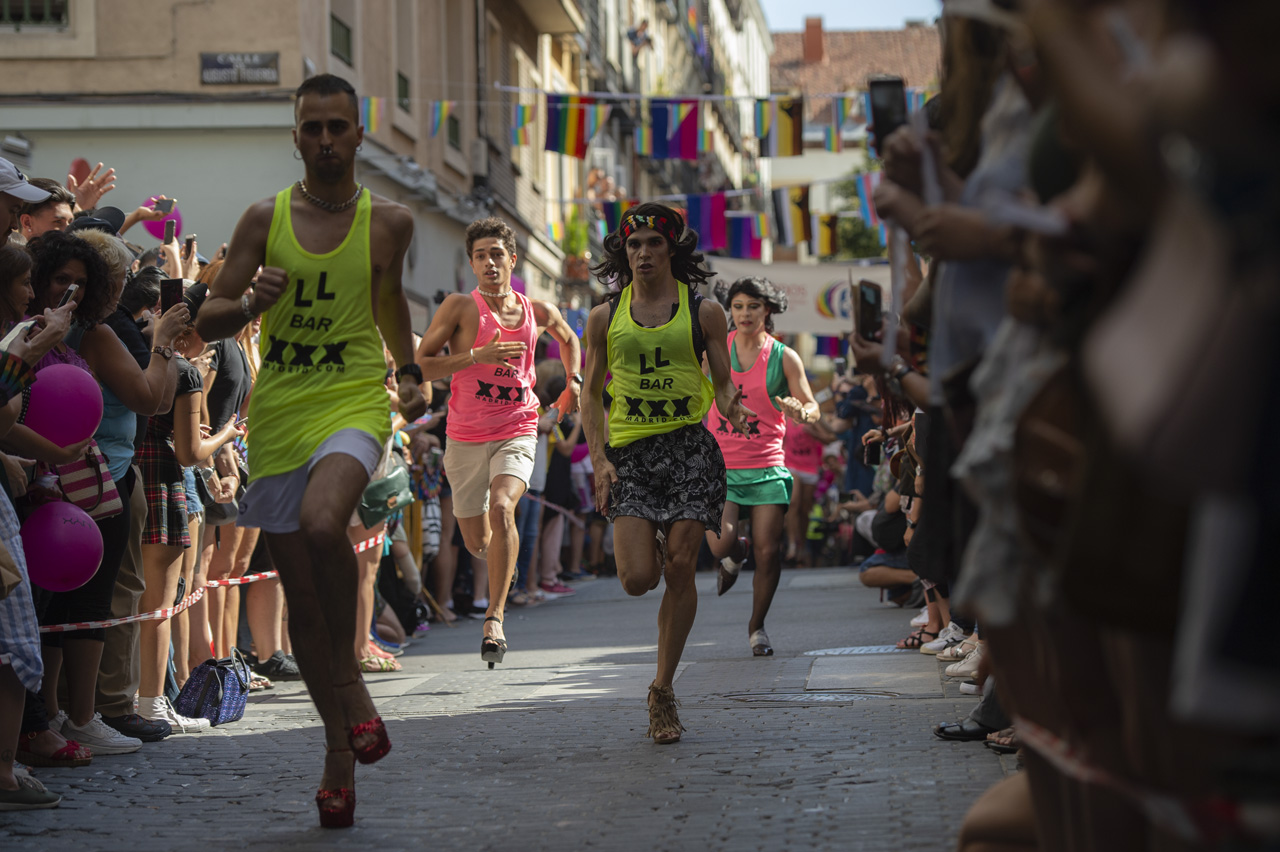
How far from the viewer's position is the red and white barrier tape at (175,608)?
6.76 metres

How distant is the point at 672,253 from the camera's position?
25.1ft

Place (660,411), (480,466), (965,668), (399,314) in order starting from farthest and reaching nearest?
(480,466) → (965,668) → (660,411) → (399,314)

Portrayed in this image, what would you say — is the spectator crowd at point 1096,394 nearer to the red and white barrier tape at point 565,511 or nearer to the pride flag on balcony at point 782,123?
the red and white barrier tape at point 565,511

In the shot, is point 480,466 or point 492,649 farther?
point 480,466

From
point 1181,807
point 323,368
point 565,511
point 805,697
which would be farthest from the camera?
point 565,511

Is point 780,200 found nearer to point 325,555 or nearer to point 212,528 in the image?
point 212,528

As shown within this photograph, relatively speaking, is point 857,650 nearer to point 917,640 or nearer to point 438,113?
point 917,640

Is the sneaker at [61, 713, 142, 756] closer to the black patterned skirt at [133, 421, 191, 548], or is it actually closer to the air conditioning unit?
the black patterned skirt at [133, 421, 191, 548]

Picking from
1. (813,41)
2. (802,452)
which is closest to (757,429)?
(802,452)

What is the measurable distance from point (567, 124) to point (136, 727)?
16.1 metres

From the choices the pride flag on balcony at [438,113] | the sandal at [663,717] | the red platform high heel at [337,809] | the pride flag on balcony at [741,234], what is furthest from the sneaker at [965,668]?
the pride flag on balcony at [741,234]

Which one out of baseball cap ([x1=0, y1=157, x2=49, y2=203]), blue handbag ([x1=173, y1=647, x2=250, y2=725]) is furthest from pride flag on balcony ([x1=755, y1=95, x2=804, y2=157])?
baseball cap ([x1=0, y1=157, x2=49, y2=203])

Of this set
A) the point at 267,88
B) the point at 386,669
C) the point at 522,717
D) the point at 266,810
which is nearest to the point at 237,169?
the point at 267,88

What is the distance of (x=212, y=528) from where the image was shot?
898 cm
